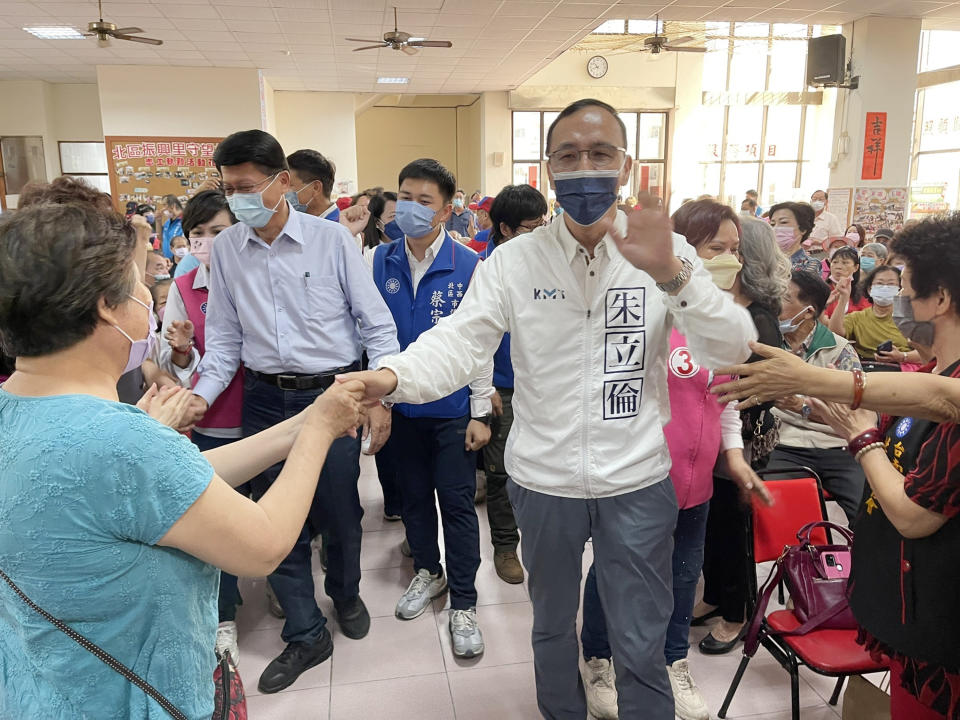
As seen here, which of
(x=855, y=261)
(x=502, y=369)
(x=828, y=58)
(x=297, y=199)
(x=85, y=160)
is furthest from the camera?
(x=85, y=160)

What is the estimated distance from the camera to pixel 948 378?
46.9 inches

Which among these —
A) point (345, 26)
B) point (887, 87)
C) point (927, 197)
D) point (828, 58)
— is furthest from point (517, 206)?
point (927, 197)

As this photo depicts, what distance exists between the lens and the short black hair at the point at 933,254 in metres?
1.31

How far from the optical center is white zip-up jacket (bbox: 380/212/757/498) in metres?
1.49

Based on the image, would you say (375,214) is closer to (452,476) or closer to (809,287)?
(452,476)

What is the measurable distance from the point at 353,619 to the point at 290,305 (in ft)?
4.02

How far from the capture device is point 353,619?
8.11ft

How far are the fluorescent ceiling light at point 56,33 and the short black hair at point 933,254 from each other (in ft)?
31.5

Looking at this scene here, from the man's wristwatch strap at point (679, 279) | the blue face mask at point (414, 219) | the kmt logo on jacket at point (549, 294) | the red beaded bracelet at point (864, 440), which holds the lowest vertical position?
the red beaded bracelet at point (864, 440)

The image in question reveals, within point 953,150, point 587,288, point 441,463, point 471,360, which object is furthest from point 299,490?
point 953,150

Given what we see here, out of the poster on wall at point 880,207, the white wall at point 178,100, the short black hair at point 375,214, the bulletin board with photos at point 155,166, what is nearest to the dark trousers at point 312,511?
the short black hair at point 375,214

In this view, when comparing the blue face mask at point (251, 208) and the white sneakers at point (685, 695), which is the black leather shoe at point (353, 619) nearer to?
the white sneakers at point (685, 695)

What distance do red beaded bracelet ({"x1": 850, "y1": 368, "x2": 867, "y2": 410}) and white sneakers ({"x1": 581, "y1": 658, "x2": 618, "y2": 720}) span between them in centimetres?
122

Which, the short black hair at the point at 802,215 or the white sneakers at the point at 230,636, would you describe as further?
the short black hair at the point at 802,215
